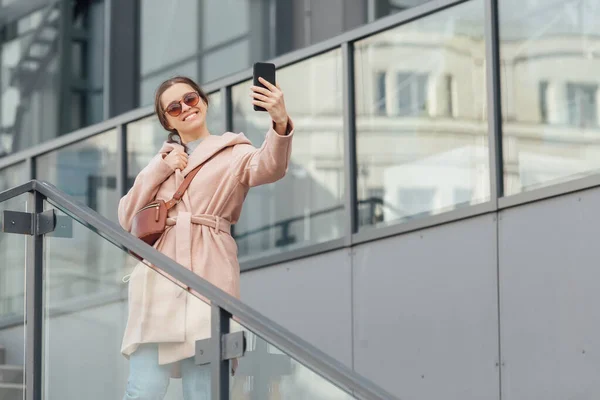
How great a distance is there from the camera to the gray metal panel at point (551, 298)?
8.39 meters

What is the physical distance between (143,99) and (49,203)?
7522 millimetres

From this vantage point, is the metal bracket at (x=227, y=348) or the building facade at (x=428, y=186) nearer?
the metal bracket at (x=227, y=348)

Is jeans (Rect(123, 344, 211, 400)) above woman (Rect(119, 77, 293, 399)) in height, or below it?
below

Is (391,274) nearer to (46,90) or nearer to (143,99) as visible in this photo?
(143,99)

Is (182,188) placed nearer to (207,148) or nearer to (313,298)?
(207,148)

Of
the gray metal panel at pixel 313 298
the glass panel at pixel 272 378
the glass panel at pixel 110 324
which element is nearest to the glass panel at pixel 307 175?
the gray metal panel at pixel 313 298

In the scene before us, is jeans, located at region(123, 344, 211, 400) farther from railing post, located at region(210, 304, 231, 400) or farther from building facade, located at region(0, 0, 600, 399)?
building facade, located at region(0, 0, 600, 399)

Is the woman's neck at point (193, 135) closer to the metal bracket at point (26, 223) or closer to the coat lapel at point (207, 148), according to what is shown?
the coat lapel at point (207, 148)

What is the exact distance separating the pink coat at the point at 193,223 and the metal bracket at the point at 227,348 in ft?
0.21

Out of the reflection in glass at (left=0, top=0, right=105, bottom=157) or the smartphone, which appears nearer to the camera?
the smartphone

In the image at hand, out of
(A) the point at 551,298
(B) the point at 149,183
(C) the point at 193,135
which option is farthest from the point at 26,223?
(A) the point at 551,298

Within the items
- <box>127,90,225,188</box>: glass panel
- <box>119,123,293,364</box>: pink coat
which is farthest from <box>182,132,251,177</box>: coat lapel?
<box>127,90,225,188</box>: glass panel

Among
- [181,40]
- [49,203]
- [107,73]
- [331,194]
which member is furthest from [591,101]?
[107,73]

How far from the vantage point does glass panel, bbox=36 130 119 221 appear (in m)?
12.5
